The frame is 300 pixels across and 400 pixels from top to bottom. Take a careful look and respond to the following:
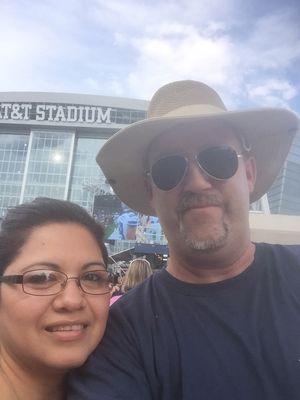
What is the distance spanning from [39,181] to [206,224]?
50.4 meters

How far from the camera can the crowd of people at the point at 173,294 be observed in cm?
138

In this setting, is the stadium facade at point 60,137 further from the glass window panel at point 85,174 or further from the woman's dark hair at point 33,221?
the woman's dark hair at point 33,221

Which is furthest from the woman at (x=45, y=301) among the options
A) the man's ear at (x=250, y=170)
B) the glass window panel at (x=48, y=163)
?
the glass window panel at (x=48, y=163)

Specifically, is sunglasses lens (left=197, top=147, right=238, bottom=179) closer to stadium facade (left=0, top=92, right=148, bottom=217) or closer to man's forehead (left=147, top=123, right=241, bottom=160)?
man's forehead (left=147, top=123, right=241, bottom=160)

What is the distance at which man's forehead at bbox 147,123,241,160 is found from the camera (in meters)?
1.76

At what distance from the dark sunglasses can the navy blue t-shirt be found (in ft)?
1.43

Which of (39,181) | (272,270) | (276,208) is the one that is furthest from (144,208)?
(276,208)

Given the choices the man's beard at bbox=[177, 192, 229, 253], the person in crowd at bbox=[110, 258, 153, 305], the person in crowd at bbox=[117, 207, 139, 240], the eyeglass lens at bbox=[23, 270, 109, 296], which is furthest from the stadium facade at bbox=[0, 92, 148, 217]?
the eyeglass lens at bbox=[23, 270, 109, 296]

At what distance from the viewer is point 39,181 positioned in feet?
163

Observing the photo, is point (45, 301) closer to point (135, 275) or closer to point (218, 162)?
point (218, 162)

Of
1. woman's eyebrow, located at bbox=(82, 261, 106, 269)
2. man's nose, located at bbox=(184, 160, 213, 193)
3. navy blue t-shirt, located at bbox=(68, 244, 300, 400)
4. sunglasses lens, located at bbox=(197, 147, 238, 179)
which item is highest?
sunglasses lens, located at bbox=(197, 147, 238, 179)

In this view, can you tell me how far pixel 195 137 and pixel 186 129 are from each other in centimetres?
6

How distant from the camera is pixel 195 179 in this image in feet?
5.59

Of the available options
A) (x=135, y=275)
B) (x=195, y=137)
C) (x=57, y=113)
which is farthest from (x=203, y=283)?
(x=57, y=113)
